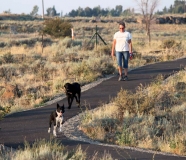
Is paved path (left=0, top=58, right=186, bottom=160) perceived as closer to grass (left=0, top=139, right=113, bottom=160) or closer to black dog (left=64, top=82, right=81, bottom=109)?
black dog (left=64, top=82, right=81, bottom=109)

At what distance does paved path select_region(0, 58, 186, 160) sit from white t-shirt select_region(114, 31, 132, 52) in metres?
1.26

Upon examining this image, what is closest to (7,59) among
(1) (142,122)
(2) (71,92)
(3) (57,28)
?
(2) (71,92)

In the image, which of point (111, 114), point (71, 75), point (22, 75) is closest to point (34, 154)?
point (111, 114)

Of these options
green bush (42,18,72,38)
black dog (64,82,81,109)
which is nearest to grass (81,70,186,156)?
black dog (64,82,81,109)

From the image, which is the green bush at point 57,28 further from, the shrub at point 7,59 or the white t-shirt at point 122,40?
the white t-shirt at point 122,40

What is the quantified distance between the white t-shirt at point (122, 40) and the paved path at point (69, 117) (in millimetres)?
1259

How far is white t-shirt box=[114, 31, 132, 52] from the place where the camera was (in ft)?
57.7

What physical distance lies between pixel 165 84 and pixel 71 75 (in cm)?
584

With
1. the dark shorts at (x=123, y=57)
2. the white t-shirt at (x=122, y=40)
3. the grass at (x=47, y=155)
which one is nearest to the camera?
the grass at (x=47, y=155)

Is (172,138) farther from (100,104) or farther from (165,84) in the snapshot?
(165,84)

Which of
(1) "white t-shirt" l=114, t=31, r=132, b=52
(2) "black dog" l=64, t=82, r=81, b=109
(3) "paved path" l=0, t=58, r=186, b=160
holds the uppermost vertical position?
(1) "white t-shirt" l=114, t=31, r=132, b=52

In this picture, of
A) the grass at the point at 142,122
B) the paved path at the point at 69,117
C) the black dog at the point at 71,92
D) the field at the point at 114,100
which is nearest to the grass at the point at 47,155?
the paved path at the point at 69,117

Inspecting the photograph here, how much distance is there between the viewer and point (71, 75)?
21766 mm

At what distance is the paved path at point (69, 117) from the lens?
9406 mm
